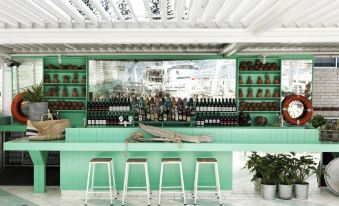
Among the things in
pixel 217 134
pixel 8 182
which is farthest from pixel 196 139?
pixel 8 182

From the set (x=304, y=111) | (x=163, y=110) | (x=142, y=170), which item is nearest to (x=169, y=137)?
(x=142, y=170)

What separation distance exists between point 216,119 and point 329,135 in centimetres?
315

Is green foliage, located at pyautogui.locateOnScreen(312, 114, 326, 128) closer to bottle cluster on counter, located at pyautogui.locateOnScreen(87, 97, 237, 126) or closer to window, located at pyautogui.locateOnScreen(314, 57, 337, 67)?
bottle cluster on counter, located at pyautogui.locateOnScreen(87, 97, 237, 126)

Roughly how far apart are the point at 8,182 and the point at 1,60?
3259mm

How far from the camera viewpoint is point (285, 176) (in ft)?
23.5

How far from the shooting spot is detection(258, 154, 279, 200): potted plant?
7.07 metres

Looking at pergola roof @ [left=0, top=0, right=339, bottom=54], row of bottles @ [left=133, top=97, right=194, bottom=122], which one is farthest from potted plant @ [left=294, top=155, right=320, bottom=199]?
row of bottles @ [left=133, top=97, right=194, bottom=122]

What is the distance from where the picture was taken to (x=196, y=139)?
6.96m

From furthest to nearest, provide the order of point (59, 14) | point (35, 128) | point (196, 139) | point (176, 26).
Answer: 1. point (35, 128)
2. point (196, 139)
3. point (176, 26)
4. point (59, 14)

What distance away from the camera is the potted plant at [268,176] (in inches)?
279

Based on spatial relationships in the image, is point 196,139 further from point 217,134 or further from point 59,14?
point 59,14

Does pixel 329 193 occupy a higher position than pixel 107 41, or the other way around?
pixel 107 41

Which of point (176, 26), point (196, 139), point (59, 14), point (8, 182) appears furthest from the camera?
point (8, 182)

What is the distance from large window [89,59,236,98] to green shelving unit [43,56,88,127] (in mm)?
474
